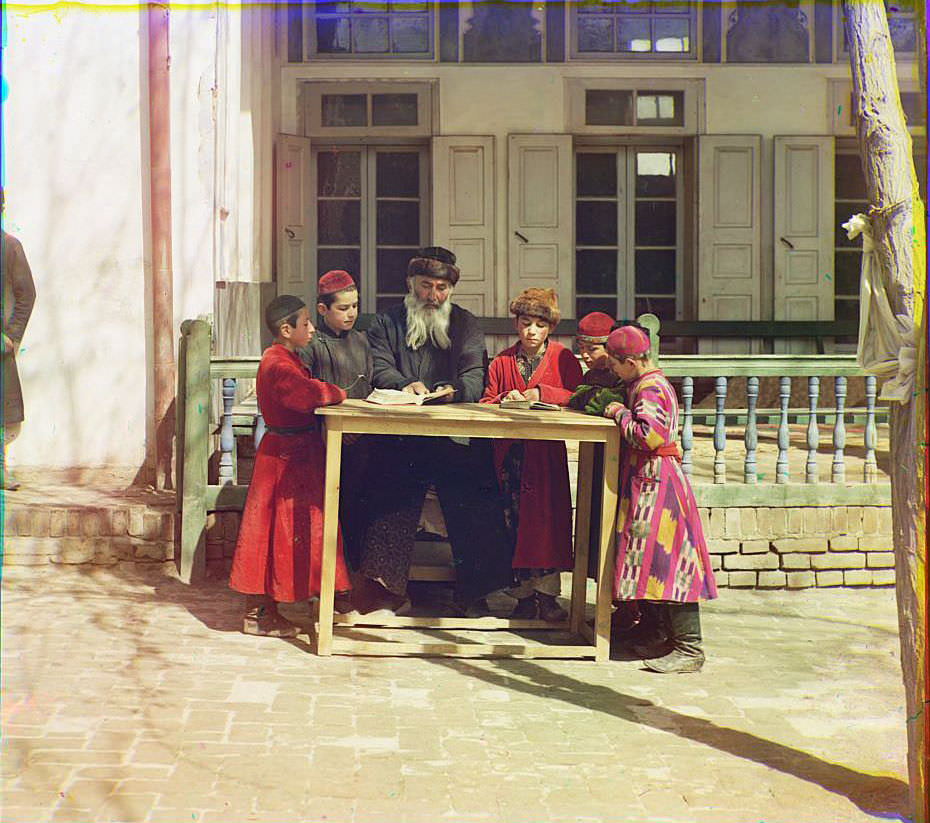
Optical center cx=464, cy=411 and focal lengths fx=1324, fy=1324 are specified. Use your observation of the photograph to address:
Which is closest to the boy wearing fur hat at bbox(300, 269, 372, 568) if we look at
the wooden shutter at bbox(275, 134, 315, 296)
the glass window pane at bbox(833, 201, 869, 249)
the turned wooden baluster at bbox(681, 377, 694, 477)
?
the turned wooden baluster at bbox(681, 377, 694, 477)


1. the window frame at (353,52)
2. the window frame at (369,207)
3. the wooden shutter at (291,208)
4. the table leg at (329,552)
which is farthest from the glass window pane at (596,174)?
the table leg at (329,552)

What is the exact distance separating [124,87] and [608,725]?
505 cm

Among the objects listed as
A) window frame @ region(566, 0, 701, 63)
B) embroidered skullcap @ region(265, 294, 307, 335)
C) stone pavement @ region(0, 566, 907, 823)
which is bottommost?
stone pavement @ region(0, 566, 907, 823)

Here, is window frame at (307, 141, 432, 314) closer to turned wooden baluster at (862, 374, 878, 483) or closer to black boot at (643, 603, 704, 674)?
turned wooden baluster at (862, 374, 878, 483)

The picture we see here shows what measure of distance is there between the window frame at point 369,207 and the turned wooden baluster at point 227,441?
194 inches

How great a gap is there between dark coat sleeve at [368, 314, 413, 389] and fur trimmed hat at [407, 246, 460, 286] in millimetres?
319

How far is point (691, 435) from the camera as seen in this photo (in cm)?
754

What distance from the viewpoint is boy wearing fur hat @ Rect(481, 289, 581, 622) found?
20.9 feet

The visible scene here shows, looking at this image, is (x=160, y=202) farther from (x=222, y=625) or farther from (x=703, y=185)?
(x=703, y=185)

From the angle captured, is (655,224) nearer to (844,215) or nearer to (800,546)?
(844,215)

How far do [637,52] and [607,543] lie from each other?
730 cm

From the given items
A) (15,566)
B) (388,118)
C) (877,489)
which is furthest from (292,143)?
(877,489)

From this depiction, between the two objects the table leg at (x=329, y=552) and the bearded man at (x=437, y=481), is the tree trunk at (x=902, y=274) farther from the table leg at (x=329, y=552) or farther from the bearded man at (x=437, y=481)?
the bearded man at (x=437, y=481)

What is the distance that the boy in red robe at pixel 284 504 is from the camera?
614cm
